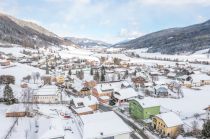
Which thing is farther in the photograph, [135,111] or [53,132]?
[135,111]

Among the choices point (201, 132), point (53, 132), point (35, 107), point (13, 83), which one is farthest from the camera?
point (13, 83)

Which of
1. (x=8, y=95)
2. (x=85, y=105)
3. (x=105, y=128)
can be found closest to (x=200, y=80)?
(x=85, y=105)

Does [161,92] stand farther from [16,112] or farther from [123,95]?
[16,112]

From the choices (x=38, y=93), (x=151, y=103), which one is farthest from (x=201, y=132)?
(x=38, y=93)

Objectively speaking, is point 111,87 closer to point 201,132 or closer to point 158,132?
point 158,132

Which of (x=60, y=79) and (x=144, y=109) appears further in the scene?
(x=60, y=79)

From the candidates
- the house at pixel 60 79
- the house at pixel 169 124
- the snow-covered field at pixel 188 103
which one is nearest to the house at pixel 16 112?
the snow-covered field at pixel 188 103
